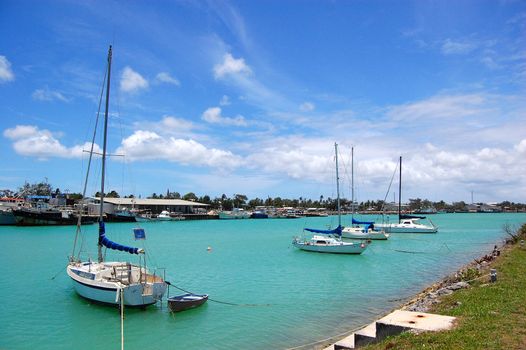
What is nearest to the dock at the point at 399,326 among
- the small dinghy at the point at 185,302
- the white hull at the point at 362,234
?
the small dinghy at the point at 185,302

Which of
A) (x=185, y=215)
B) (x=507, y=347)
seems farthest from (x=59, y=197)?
(x=507, y=347)

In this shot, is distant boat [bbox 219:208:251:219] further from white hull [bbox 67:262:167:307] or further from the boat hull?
white hull [bbox 67:262:167:307]

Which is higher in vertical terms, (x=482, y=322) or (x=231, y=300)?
(x=482, y=322)

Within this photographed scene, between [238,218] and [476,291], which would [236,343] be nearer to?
[476,291]

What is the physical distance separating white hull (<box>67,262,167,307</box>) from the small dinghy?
1.01 metres

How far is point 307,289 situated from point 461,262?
785 inches

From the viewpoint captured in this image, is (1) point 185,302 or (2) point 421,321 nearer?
(2) point 421,321

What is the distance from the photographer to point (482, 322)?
34.9 feet

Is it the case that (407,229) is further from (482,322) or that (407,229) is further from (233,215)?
(233,215)

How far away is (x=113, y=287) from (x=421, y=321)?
590 inches

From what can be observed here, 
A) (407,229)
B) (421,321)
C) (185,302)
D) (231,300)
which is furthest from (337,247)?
(407,229)

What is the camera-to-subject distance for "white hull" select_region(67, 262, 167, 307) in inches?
782

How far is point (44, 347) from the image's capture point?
1631 cm

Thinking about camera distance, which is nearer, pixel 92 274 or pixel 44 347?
pixel 44 347
